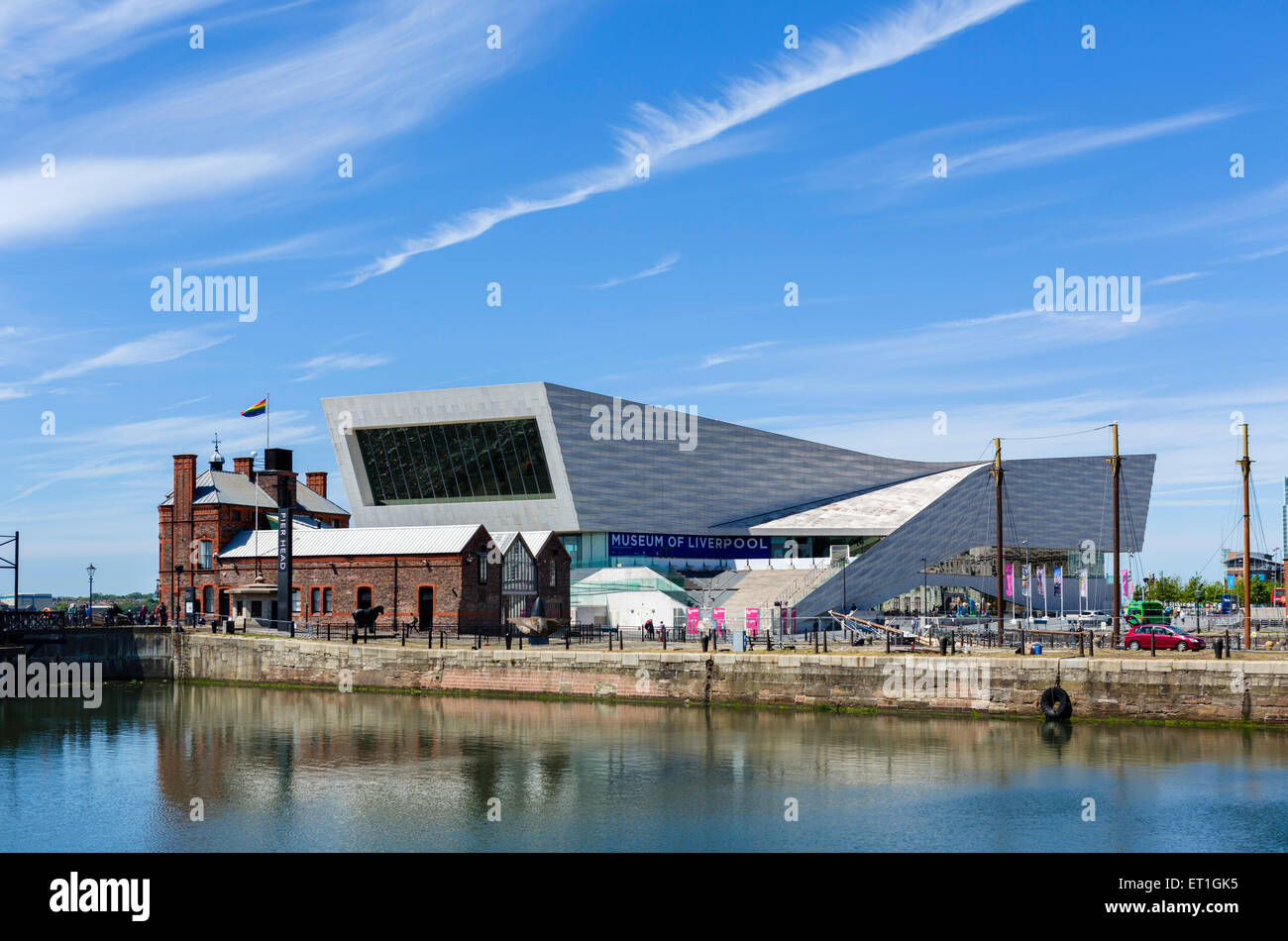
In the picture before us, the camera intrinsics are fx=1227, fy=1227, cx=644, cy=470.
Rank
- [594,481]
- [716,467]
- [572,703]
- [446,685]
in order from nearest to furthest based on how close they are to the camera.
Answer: [572,703]
[446,685]
[594,481]
[716,467]

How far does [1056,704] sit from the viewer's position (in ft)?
139

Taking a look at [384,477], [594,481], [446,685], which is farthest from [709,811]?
[384,477]

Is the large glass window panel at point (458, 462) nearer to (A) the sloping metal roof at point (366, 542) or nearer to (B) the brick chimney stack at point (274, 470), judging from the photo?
(B) the brick chimney stack at point (274, 470)

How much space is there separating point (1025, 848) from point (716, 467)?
229ft

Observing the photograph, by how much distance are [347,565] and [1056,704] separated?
4021cm

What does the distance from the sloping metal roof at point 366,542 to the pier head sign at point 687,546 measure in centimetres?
1983

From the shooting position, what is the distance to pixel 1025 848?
82.9 ft

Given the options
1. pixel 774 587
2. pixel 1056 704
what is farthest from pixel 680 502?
pixel 1056 704

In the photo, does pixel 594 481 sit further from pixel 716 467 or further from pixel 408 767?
pixel 408 767

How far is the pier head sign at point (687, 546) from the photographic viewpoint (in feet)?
286

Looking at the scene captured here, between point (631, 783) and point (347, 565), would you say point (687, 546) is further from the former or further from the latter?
point (631, 783)

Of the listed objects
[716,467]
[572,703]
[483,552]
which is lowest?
[572,703]
